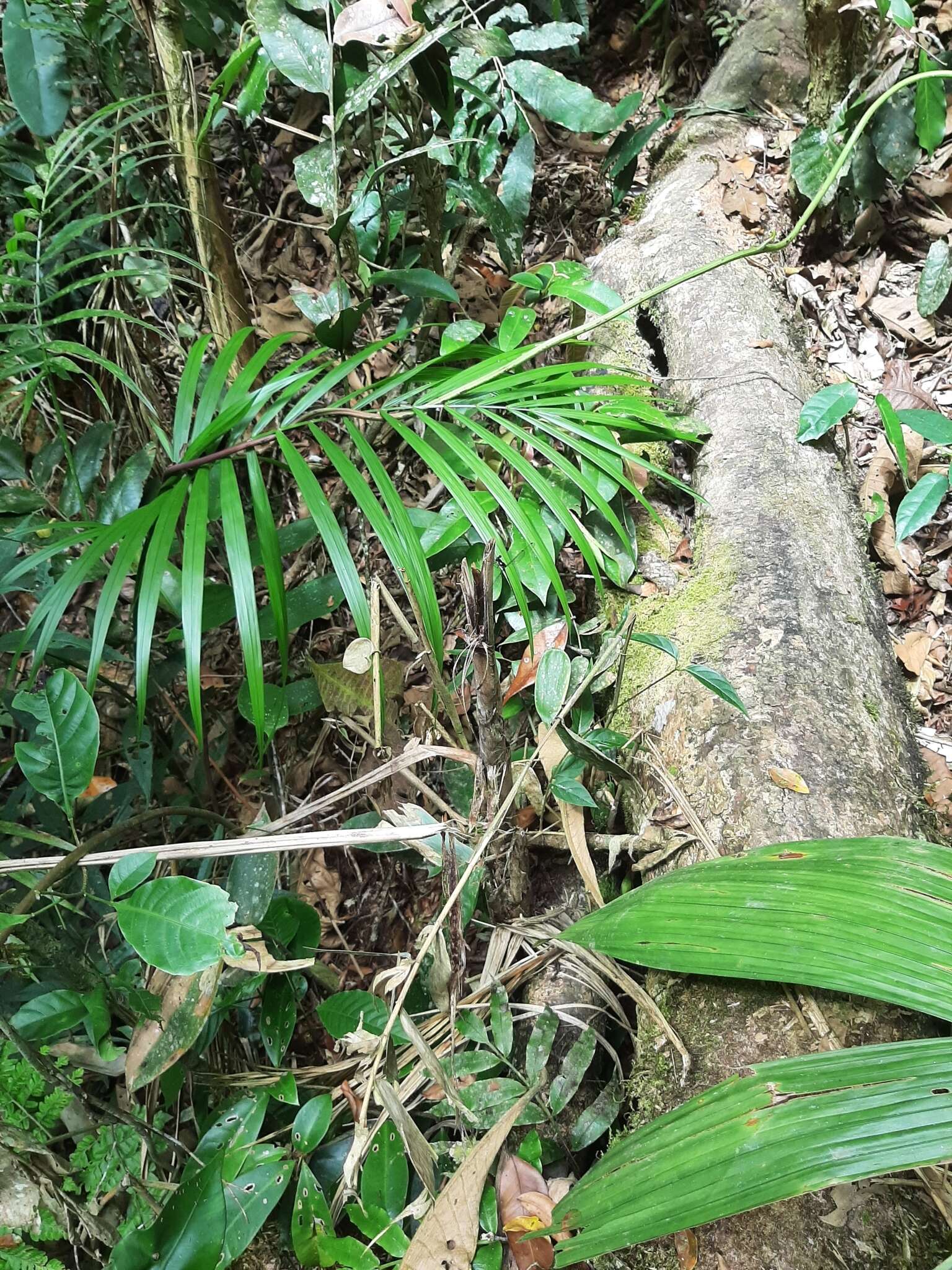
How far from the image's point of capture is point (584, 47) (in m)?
2.55

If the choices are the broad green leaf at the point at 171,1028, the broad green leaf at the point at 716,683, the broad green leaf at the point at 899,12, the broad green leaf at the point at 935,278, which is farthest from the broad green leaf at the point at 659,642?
the broad green leaf at the point at 899,12

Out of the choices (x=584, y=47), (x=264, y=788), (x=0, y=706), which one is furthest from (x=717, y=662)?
(x=584, y=47)

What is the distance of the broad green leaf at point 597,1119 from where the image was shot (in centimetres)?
86

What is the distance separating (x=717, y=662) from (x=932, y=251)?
129 cm

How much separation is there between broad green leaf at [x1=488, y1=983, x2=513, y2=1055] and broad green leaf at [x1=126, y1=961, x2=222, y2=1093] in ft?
1.09

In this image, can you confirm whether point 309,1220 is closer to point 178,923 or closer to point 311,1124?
point 311,1124

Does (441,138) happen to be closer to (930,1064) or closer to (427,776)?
(427,776)

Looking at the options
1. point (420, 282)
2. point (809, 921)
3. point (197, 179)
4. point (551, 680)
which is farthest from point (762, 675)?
point (197, 179)

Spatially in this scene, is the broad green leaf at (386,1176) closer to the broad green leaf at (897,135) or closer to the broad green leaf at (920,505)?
the broad green leaf at (920,505)

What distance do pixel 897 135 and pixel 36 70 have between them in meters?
1.84

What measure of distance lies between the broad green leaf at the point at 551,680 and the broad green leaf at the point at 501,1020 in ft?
1.14

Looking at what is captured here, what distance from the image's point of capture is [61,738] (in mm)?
795

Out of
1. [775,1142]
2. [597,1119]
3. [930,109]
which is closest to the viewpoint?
[775,1142]

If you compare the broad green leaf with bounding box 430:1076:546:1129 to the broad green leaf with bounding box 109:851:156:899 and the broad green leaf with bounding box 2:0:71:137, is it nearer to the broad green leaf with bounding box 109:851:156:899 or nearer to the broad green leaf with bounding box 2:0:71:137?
the broad green leaf with bounding box 109:851:156:899
